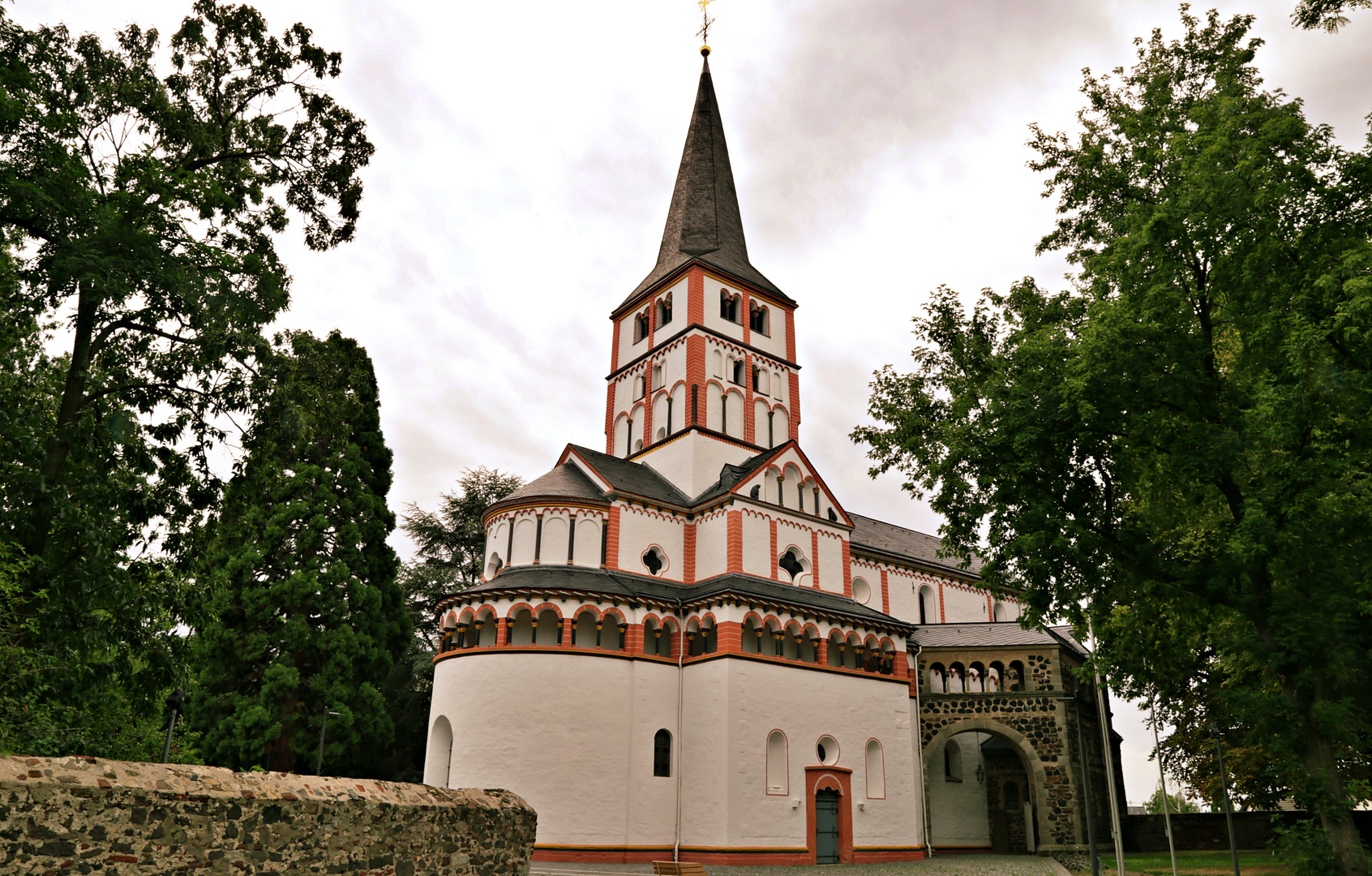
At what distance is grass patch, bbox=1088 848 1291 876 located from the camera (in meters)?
20.9

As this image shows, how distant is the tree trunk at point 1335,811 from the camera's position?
1176 cm

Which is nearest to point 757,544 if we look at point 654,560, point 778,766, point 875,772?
point 654,560

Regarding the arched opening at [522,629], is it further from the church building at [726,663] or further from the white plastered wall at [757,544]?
the white plastered wall at [757,544]

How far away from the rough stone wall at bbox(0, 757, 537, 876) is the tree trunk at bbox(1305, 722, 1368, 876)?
11.4 metres

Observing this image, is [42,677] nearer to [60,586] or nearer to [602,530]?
[60,586]

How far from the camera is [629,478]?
27578mm

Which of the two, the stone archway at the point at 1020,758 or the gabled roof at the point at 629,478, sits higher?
the gabled roof at the point at 629,478

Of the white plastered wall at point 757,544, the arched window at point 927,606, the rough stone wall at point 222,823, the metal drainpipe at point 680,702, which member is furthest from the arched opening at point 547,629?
the arched window at point 927,606

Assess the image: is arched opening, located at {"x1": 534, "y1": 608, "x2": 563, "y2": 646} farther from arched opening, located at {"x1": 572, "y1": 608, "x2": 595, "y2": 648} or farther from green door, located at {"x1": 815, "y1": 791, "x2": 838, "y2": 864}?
green door, located at {"x1": 815, "y1": 791, "x2": 838, "y2": 864}

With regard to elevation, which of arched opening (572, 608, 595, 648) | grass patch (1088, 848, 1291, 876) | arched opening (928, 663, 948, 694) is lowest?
grass patch (1088, 848, 1291, 876)

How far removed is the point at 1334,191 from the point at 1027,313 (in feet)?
17.7

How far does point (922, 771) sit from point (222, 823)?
80.2 feet

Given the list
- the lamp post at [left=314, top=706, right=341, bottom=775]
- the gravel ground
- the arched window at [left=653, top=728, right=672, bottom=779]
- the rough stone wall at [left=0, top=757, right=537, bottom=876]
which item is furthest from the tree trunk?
the lamp post at [left=314, top=706, right=341, bottom=775]

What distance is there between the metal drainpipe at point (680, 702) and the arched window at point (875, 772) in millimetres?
5730
